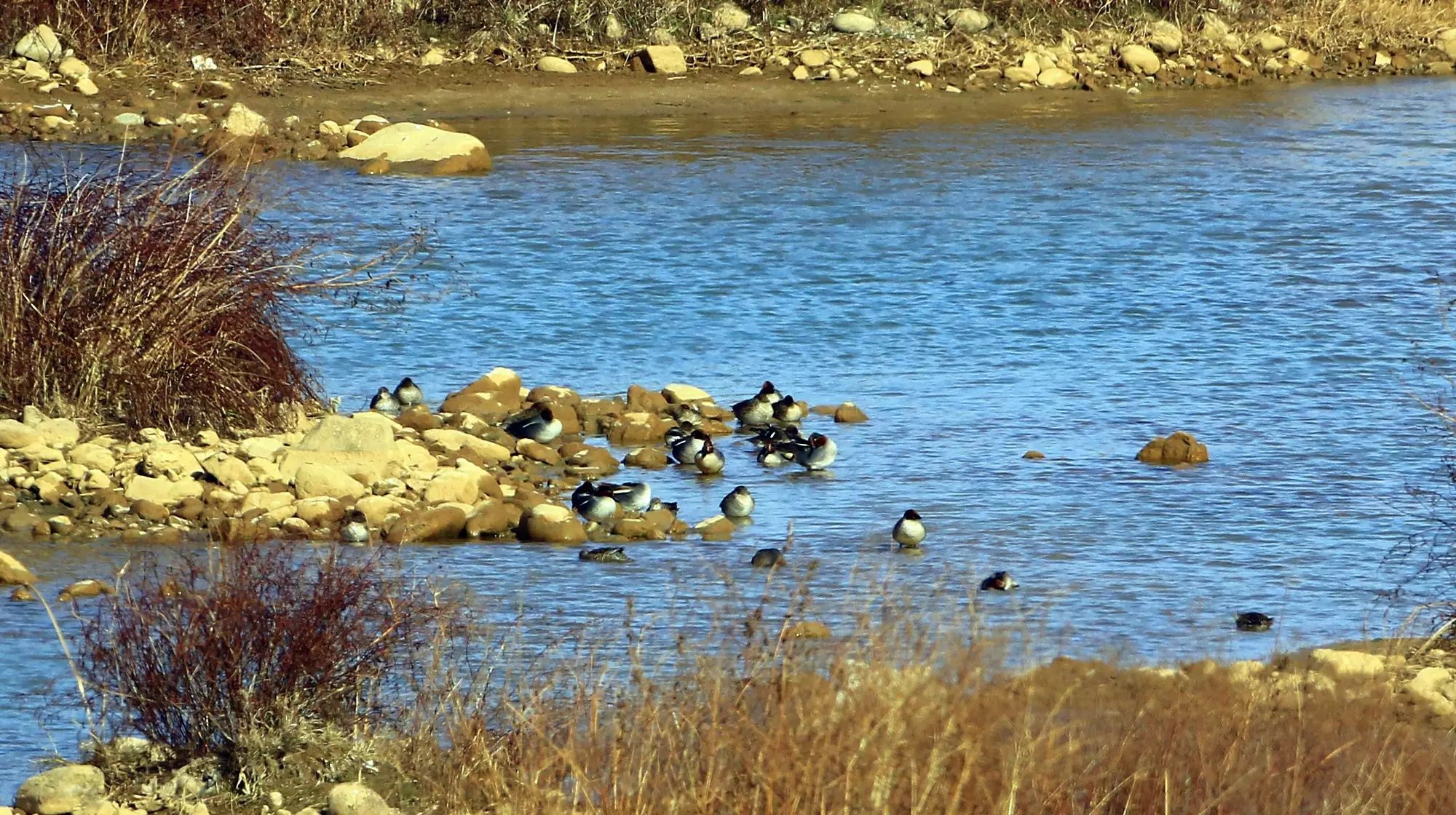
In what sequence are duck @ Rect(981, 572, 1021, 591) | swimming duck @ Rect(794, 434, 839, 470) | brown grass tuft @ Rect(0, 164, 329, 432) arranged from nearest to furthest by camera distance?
duck @ Rect(981, 572, 1021, 591) < brown grass tuft @ Rect(0, 164, 329, 432) < swimming duck @ Rect(794, 434, 839, 470)

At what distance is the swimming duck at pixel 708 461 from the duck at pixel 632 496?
1.17 m

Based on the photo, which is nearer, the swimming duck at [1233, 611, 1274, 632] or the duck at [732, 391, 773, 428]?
the swimming duck at [1233, 611, 1274, 632]

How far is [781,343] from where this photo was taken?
1562 cm

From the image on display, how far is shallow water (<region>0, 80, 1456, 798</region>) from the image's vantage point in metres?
9.83

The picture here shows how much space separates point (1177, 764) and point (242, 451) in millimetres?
6534

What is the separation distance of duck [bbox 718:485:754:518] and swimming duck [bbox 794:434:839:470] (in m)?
1.04

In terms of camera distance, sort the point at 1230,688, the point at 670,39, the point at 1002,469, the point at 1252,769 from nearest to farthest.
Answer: the point at 1252,769
the point at 1230,688
the point at 1002,469
the point at 670,39

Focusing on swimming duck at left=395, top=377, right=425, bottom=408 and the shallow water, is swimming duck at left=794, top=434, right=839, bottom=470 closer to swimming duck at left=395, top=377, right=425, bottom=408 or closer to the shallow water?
the shallow water

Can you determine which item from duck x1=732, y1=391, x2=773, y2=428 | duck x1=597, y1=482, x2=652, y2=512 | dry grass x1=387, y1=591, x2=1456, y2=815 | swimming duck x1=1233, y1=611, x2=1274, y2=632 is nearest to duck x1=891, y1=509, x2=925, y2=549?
duck x1=597, y1=482, x2=652, y2=512

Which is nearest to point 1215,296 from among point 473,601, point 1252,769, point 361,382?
point 361,382

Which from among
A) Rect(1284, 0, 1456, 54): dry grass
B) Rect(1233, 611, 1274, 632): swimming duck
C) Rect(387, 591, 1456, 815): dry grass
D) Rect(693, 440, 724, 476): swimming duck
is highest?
Rect(1284, 0, 1456, 54): dry grass

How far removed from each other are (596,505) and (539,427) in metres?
1.83

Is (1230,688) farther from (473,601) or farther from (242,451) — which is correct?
(242,451)

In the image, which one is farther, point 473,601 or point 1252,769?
point 473,601
